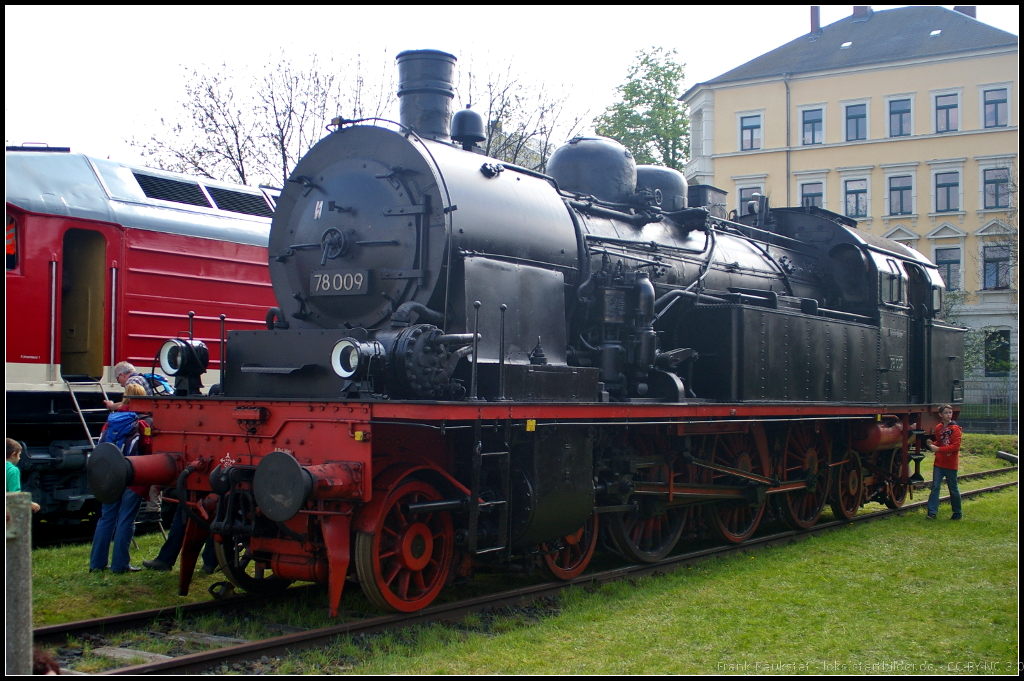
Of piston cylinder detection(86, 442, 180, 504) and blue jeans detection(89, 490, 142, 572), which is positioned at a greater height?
piston cylinder detection(86, 442, 180, 504)

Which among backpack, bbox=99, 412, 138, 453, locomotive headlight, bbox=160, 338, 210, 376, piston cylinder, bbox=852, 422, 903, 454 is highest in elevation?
locomotive headlight, bbox=160, 338, 210, 376

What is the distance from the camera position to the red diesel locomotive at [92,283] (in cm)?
949

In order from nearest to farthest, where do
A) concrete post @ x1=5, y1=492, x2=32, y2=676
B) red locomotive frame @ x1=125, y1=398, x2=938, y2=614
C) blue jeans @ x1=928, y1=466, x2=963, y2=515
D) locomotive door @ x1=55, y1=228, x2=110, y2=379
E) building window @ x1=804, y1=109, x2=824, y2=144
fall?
concrete post @ x1=5, y1=492, x2=32, y2=676, red locomotive frame @ x1=125, y1=398, x2=938, y2=614, locomotive door @ x1=55, y1=228, x2=110, y2=379, blue jeans @ x1=928, y1=466, x2=963, y2=515, building window @ x1=804, y1=109, x2=824, y2=144

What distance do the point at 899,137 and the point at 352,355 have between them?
37016mm

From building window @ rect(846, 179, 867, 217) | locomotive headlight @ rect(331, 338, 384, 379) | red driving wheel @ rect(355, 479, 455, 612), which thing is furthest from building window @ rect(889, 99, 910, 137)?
locomotive headlight @ rect(331, 338, 384, 379)

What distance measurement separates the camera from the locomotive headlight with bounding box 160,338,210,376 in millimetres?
7449

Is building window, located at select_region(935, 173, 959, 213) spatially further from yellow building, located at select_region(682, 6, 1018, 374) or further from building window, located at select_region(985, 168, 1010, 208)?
building window, located at select_region(985, 168, 1010, 208)

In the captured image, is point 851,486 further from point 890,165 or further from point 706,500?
point 890,165

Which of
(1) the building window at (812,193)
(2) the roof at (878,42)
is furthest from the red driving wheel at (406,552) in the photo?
(2) the roof at (878,42)

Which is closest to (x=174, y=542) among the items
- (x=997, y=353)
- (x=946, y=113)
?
(x=997, y=353)

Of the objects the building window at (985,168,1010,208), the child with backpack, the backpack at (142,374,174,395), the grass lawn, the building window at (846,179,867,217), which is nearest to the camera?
the grass lawn

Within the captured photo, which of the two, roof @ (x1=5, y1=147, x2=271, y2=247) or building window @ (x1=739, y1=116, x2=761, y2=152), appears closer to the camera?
roof @ (x1=5, y1=147, x2=271, y2=247)

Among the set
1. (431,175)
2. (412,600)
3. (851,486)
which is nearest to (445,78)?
(431,175)

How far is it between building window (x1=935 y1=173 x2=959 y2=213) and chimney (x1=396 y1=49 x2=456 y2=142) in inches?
1360
